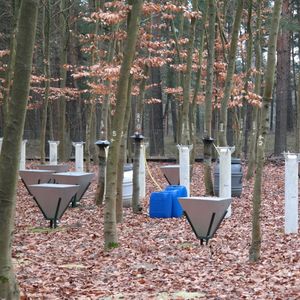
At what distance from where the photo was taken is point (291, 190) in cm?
1039

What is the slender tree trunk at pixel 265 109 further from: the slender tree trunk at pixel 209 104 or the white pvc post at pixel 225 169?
the slender tree trunk at pixel 209 104

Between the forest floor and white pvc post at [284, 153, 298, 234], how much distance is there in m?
0.25

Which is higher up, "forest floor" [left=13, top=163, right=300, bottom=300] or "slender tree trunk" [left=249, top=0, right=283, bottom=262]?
"slender tree trunk" [left=249, top=0, right=283, bottom=262]

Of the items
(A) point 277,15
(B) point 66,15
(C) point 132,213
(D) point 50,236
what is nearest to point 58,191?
(D) point 50,236

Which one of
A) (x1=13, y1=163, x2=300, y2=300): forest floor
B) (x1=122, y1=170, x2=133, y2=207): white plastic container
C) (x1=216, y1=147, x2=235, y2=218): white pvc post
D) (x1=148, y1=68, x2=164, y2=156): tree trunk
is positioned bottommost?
(x1=13, y1=163, x2=300, y2=300): forest floor

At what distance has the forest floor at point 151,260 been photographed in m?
6.88

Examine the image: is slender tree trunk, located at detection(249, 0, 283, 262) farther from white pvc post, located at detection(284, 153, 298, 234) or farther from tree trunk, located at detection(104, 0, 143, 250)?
white pvc post, located at detection(284, 153, 298, 234)

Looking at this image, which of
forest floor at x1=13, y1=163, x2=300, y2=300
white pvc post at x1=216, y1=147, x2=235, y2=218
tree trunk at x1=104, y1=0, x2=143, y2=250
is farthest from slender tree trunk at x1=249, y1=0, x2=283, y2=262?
white pvc post at x1=216, y1=147, x2=235, y2=218

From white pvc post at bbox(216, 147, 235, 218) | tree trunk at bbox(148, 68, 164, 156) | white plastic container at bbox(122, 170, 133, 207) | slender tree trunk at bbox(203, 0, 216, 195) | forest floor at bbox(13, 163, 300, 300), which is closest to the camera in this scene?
forest floor at bbox(13, 163, 300, 300)

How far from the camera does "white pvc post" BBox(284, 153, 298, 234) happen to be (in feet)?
33.7

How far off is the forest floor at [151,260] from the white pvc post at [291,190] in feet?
0.83

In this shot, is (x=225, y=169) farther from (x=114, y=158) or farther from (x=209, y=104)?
(x=114, y=158)

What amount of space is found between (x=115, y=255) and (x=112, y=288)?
6.19 ft

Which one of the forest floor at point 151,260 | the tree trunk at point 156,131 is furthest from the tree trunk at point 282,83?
the forest floor at point 151,260
